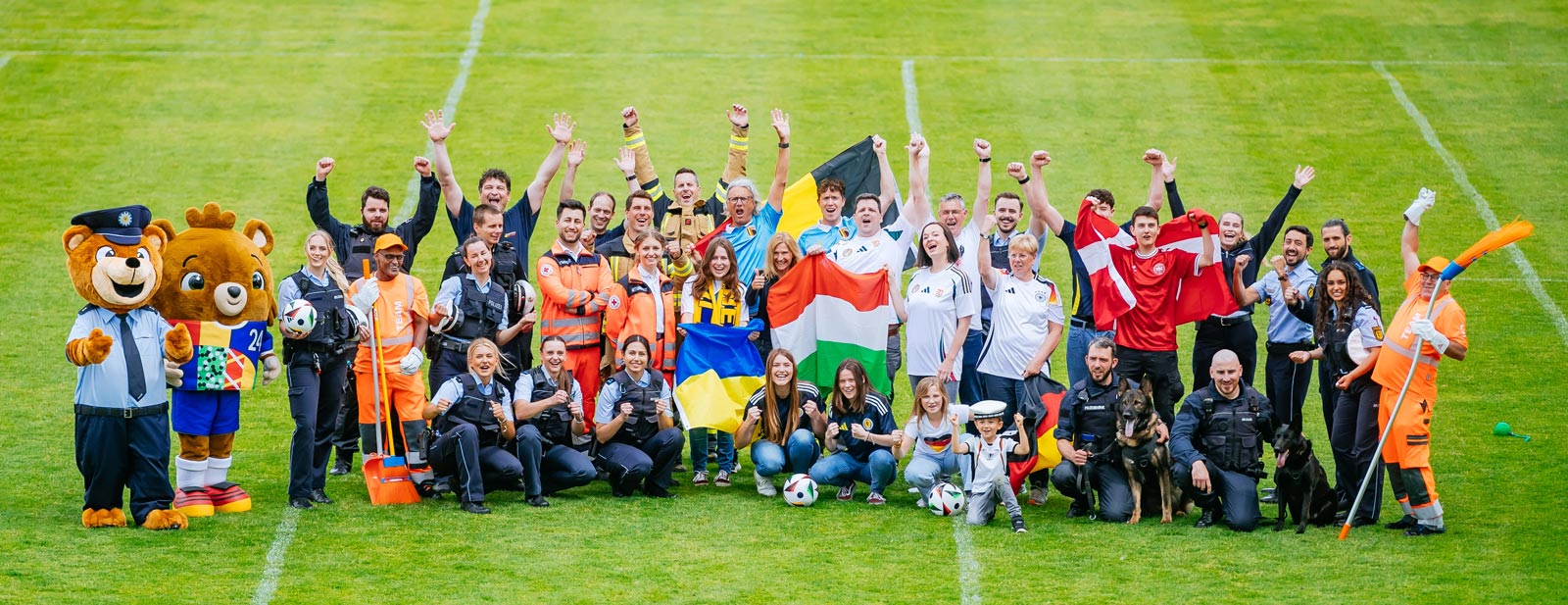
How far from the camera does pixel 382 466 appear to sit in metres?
11.1

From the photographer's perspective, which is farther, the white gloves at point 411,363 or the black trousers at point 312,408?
the white gloves at point 411,363

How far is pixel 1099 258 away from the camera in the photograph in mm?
11750

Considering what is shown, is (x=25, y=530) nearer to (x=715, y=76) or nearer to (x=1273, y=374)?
(x=1273, y=374)

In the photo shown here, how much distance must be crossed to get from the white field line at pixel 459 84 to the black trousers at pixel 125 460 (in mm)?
8395

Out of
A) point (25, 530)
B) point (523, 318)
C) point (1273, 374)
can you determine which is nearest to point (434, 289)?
point (523, 318)

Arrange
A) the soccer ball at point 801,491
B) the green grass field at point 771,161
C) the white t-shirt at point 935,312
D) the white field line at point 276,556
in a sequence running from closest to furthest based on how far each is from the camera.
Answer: the white field line at point 276,556 < the green grass field at point 771,161 < the soccer ball at point 801,491 < the white t-shirt at point 935,312

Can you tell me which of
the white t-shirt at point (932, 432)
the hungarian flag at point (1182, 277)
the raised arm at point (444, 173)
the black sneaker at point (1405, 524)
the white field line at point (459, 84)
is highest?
the white field line at point (459, 84)

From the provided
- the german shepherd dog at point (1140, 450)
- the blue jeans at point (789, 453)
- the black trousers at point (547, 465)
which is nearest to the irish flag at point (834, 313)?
the blue jeans at point (789, 453)

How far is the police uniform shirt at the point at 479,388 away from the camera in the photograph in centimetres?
1090

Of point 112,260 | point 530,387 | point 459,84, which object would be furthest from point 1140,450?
point 459,84

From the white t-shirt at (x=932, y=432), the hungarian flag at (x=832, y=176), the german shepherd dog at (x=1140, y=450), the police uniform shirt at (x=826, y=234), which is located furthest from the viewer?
the hungarian flag at (x=832, y=176)

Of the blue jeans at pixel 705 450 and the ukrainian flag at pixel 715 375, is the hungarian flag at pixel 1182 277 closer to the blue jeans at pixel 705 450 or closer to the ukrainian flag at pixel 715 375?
the ukrainian flag at pixel 715 375

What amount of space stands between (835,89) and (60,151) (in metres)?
10.0

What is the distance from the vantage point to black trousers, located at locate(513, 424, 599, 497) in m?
11.1
